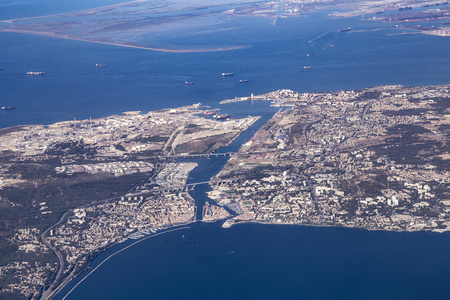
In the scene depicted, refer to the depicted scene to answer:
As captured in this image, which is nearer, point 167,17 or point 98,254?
point 98,254

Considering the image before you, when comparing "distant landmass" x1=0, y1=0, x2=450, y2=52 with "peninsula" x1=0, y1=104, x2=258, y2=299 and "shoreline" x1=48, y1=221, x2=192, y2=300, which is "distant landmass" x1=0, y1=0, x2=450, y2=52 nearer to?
"peninsula" x1=0, y1=104, x2=258, y2=299

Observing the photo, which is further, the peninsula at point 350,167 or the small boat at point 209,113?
the small boat at point 209,113

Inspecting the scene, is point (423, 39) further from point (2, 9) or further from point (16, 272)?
point (2, 9)

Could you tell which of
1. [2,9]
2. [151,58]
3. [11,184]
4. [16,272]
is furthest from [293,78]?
[2,9]

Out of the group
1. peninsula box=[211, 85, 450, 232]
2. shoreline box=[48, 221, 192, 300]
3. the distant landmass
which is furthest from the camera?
the distant landmass

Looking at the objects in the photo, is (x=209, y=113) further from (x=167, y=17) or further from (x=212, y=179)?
(x=167, y=17)

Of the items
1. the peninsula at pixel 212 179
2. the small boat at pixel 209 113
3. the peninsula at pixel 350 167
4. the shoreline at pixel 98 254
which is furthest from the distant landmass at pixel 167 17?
the shoreline at pixel 98 254

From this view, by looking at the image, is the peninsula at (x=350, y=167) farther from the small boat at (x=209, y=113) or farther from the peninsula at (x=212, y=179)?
the small boat at (x=209, y=113)

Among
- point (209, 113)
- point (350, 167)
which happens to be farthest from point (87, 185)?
point (209, 113)

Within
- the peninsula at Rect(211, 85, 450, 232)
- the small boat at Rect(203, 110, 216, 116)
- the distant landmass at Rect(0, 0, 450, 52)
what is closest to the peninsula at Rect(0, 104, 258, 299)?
the small boat at Rect(203, 110, 216, 116)

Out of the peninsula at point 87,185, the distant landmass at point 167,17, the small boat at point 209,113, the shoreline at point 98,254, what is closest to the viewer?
the shoreline at point 98,254

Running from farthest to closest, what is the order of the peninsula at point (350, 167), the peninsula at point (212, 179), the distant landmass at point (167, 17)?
the distant landmass at point (167, 17) < the peninsula at point (350, 167) < the peninsula at point (212, 179)

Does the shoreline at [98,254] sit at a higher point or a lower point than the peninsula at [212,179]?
lower
